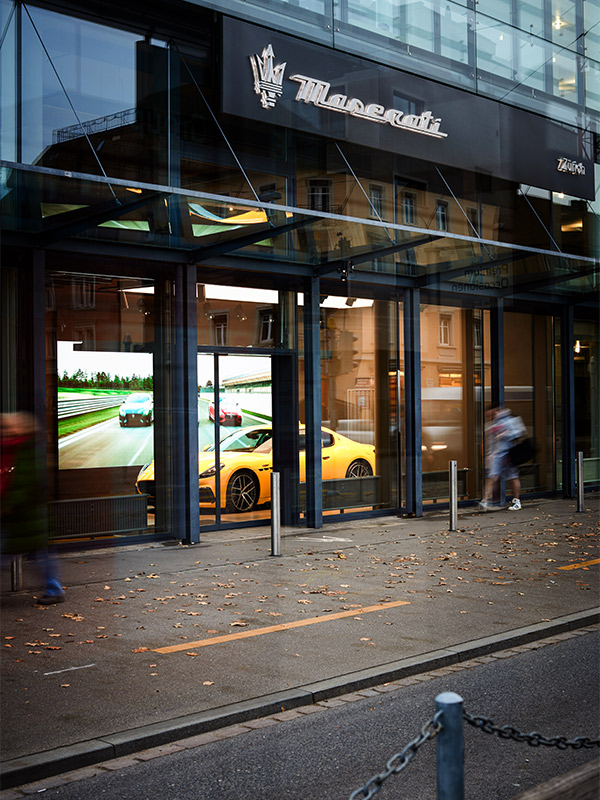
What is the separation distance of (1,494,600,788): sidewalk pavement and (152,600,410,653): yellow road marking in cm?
2

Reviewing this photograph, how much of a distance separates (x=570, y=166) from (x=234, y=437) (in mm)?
7169

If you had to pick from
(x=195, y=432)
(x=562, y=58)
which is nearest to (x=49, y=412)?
(x=195, y=432)

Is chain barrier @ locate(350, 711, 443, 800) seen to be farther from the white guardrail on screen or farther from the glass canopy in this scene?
the white guardrail on screen

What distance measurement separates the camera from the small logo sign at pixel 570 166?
14.6 m

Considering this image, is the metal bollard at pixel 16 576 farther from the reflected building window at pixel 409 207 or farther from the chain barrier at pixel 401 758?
the reflected building window at pixel 409 207

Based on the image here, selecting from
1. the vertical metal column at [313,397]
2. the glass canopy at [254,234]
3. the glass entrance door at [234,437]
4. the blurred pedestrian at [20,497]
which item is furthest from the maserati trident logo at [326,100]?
the blurred pedestrian at [20,497]

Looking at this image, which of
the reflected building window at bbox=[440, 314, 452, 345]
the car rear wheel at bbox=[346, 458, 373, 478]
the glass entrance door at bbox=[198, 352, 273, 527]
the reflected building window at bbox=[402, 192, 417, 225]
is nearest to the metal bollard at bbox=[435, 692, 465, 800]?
the glass entrance door at bbox=[198, 352, 273, 527]

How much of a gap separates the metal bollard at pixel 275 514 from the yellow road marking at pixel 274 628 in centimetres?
281

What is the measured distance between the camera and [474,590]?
8859 millimetres

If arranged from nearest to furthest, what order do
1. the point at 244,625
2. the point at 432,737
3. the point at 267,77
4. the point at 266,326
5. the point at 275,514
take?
1. the point at 432,737
2. the point at 244,625
3. the point at 275,514
4. the point at 267,77
5. the point at 266,326

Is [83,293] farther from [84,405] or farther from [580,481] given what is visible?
[580,481]

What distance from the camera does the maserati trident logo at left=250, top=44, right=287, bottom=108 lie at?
451 inches

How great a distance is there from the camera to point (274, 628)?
7297mm

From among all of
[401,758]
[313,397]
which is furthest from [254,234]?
[401,758]
